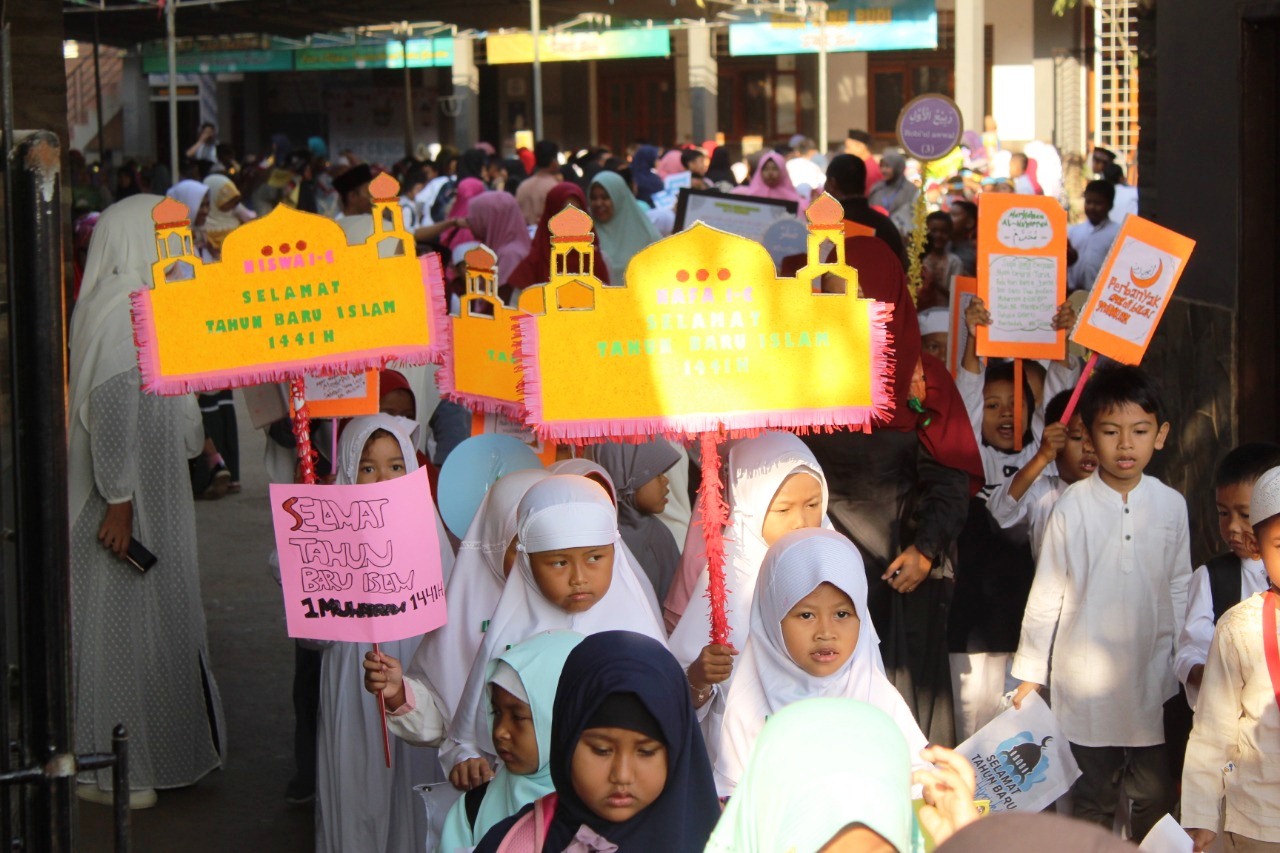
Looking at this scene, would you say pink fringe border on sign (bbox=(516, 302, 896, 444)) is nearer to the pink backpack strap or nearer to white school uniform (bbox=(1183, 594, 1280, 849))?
white school uniform (bbox=(1183, 594, 1280, 849))

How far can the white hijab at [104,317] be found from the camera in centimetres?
530

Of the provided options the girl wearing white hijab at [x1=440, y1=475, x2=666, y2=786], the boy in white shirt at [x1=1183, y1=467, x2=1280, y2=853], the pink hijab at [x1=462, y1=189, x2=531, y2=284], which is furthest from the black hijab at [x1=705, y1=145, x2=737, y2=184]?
the boy in white shirt at [x1=1183, y1=467, x2=1280, y2=853]

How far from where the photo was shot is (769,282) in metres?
3.84

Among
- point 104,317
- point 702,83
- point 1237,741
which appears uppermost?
point 702,83

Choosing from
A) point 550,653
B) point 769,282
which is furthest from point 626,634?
point 769,282

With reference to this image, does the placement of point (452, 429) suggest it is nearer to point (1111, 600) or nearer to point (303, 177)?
point (1111, 600)

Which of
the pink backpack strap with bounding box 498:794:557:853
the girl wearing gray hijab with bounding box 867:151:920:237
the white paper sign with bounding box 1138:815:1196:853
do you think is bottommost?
the white paper sign with bounding box 1138:815:1196:853

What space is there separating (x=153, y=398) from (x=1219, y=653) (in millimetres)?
3490

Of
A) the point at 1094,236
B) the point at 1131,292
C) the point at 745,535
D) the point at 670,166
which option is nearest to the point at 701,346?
the point at 745,535

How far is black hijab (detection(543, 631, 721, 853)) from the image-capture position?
9.03ft

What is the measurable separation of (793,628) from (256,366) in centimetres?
152

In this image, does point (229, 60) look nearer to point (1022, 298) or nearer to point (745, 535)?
point (1022, 298)

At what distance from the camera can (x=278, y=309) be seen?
4.11 m

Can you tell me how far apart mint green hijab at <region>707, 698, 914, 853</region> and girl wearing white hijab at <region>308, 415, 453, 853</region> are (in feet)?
7.63
